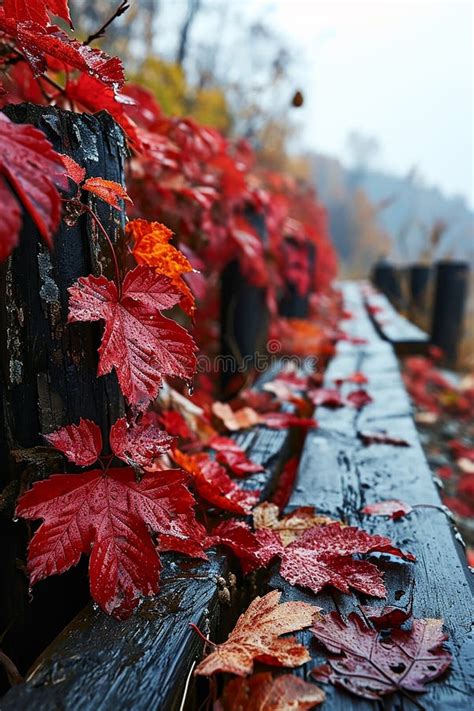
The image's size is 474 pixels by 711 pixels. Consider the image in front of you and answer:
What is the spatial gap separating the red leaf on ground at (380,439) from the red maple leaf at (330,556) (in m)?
0.61

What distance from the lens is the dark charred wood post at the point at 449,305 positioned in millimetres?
6199

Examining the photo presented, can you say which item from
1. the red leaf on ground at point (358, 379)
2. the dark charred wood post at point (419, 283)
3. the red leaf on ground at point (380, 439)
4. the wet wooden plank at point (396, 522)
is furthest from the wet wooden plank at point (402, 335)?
the dark charred wood post at point (419, 283)

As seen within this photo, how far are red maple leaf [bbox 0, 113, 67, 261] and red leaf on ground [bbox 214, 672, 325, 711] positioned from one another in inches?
25.1

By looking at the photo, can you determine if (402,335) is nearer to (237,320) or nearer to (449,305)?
(237,320)

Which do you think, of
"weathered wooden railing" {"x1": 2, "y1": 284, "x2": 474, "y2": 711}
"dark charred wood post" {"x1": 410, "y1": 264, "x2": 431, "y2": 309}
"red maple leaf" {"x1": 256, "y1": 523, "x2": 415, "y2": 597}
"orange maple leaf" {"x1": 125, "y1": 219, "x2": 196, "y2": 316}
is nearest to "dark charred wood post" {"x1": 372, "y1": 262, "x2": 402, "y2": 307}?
"dark charred wood post" {"x1": 410, "y1": 264, "x2": 431, "y2": 309}

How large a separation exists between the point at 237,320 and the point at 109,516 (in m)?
2.07

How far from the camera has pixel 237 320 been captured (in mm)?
2857

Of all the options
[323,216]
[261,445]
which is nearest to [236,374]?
[261,445]

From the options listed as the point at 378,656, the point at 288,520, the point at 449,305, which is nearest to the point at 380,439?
the point at 288,520

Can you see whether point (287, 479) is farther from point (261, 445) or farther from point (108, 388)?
point (108, 388)

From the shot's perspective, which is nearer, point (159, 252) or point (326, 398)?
point (159, 252)

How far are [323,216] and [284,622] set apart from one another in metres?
10.8

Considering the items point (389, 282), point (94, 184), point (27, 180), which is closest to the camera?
point (27, 180)

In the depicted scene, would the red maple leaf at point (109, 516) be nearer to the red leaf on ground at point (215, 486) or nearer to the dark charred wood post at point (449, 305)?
the red leaf on ground at point (215, 486)
